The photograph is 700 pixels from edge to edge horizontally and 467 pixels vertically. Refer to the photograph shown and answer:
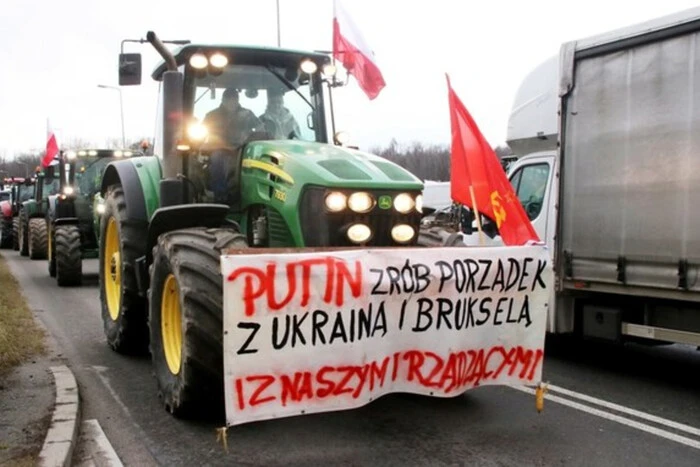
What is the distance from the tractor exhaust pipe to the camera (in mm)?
5945

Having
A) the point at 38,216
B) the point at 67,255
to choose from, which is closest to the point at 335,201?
the point at 67,255

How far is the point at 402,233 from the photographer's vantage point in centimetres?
559

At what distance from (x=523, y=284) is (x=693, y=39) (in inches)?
102

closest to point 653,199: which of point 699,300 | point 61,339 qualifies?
point 699,300

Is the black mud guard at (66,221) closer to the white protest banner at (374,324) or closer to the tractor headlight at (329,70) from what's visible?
the tractor headlight at (329,70)

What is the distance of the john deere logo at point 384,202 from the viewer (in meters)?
5.46

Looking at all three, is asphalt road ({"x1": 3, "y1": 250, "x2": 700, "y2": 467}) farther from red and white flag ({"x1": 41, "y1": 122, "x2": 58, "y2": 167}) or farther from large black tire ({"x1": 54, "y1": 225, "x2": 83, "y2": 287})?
red and white flag ({"x1": 41, "y1": 122, "x2": 58, "y2": 167})

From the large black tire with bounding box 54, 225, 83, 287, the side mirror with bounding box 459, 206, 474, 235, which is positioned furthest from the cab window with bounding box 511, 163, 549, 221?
the large black tire with bounding box 54, 225, 83, 287

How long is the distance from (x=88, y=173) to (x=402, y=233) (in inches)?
451

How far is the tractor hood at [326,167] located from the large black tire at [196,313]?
0.69 m

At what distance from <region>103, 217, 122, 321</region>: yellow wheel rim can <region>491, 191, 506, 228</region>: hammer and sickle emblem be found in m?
4.02

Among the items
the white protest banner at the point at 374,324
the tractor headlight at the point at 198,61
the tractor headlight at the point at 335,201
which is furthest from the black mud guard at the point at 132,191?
the white protest banner at the point at 374,324

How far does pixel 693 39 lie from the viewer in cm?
608

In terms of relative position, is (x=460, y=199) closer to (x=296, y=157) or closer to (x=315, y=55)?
(x=296, y=157)
